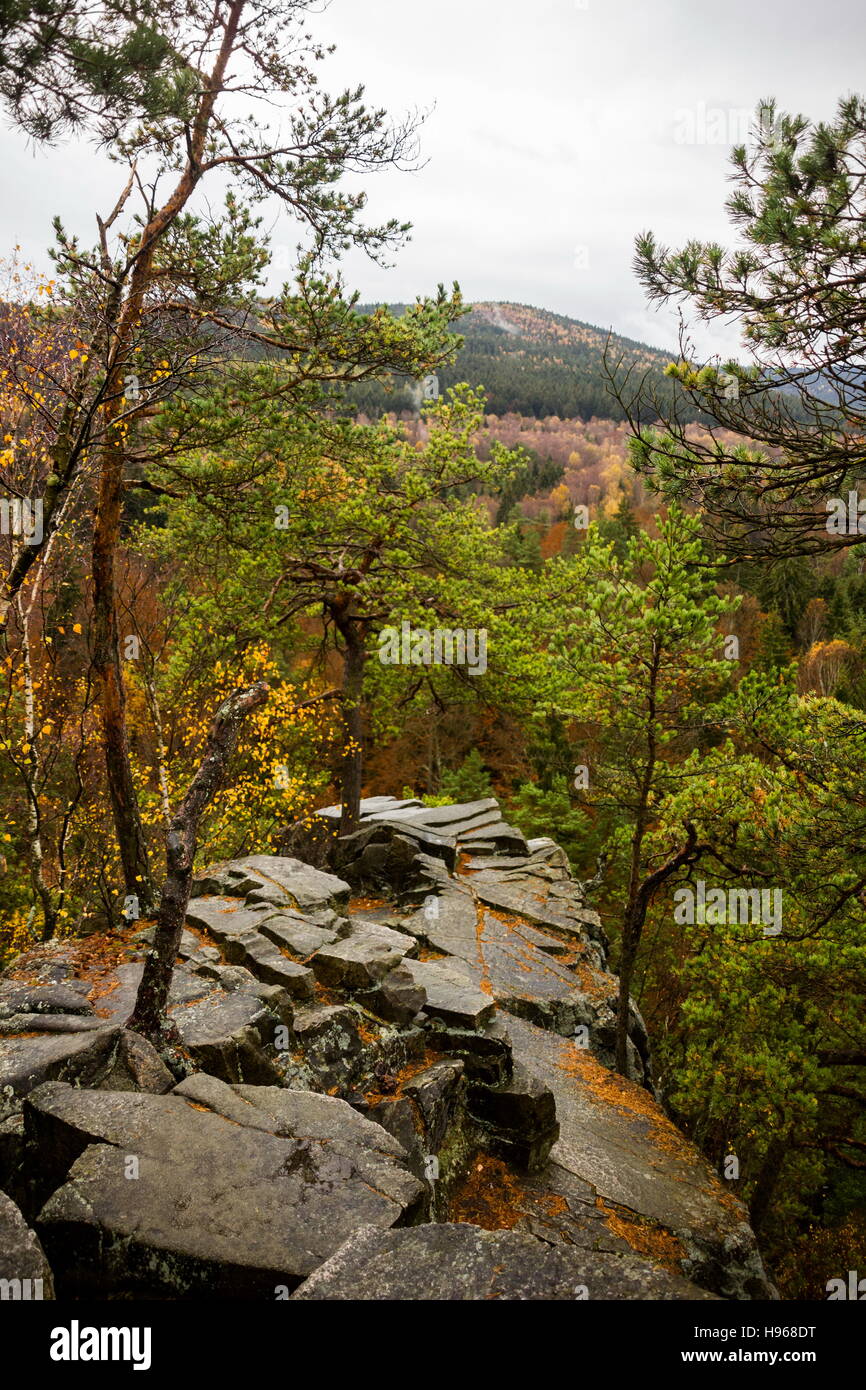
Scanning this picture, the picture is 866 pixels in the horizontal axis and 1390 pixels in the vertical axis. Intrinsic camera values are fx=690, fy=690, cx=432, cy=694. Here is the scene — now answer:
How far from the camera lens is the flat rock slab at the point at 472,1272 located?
3.61m

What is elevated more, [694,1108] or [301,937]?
[301,937]

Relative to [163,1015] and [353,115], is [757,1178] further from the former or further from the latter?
[353,115]

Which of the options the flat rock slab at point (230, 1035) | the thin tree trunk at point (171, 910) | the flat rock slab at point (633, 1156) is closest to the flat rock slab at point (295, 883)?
the flat rock slab at point (230, 1035)

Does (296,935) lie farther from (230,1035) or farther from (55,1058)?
(55,1058)

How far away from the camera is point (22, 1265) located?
10.8ft

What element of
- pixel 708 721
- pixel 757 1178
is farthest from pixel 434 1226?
pixel 757 1178

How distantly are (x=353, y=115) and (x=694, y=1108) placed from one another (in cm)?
2081

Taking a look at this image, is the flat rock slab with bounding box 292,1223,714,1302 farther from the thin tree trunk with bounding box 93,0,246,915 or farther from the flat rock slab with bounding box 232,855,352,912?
the thin tree trunk with bounding box 93,0,246,915

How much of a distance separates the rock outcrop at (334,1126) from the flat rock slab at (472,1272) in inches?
0.6

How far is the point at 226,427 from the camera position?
848 centimetres

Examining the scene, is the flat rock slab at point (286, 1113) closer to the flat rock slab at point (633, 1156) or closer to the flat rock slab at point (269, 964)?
the flat rock slab at point (269, 964)

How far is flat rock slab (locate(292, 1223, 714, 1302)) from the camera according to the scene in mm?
3609

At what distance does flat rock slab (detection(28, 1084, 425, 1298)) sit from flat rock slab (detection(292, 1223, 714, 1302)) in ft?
0.97
